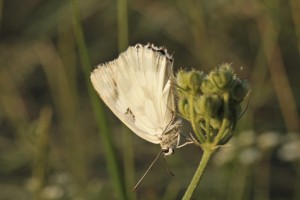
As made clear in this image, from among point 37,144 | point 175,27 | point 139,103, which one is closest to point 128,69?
point 139,103

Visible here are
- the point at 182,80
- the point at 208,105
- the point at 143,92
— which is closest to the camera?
the point at 208,105

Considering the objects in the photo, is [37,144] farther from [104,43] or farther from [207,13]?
[104,43]

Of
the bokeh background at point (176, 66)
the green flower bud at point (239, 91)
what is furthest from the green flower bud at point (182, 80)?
the bokeh background at point (176, 66)

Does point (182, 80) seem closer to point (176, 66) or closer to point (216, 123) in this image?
point (216, 123)

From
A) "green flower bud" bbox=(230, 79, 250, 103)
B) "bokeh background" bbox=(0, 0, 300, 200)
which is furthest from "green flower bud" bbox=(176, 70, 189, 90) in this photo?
"bokeh background" bbox=(0, 0, 300, 200)

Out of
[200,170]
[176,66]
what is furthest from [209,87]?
[176,66]

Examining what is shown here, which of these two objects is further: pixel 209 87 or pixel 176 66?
pixel 176 66
